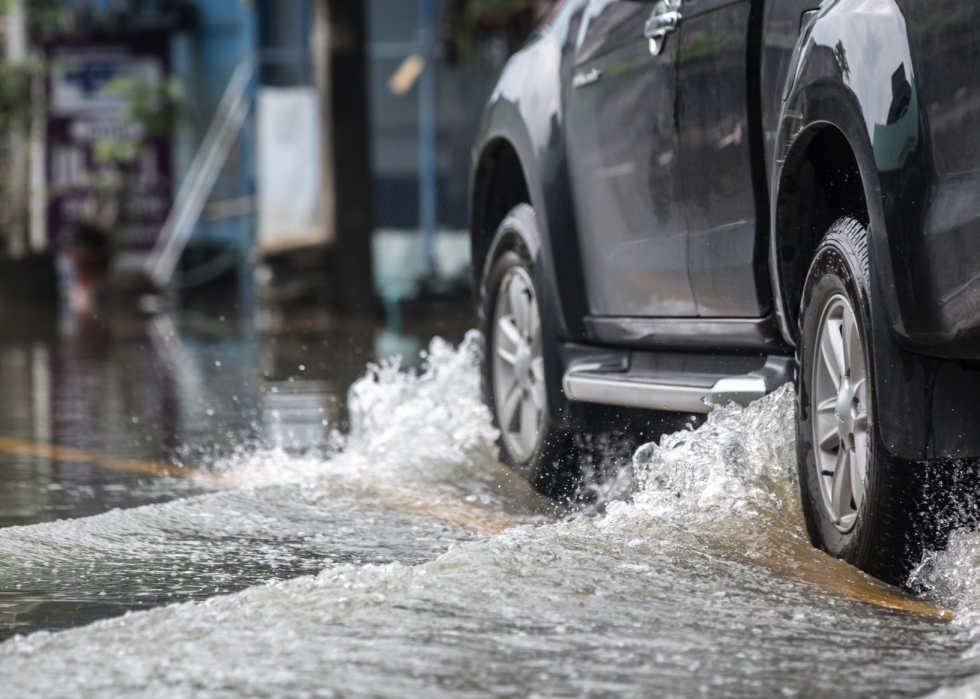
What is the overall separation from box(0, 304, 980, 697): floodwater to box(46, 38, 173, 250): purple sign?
36.7ft

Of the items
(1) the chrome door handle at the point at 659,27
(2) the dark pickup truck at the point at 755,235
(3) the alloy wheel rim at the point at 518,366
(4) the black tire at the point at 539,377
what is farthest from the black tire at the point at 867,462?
(3) the alloy wheel rim at the point at 518,366

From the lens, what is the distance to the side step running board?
135 inches

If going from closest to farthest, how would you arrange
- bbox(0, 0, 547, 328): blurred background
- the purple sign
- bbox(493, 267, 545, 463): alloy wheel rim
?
bbox(493, 267, 545, 463): alloy wheel rim < bbox(0, 0, 547, 328): blurred background < the purple sign

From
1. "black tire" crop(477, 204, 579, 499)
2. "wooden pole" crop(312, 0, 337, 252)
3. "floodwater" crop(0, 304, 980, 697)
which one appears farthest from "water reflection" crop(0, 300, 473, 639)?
"wooden pole" crop(312, 0, 337, 252)

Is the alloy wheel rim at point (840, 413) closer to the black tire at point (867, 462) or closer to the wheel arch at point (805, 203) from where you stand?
the black tire at point (867, 462)

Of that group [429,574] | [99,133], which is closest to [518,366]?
[429,574]

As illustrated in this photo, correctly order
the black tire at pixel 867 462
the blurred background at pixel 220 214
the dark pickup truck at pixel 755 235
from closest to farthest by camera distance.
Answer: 1. the dark pickup truck at pixel 755 235
2. the black tire at pixel 867 462
3. the blurred background at pixel 220 214

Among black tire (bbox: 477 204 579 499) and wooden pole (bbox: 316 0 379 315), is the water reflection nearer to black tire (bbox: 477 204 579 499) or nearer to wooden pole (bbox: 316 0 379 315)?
black tire (bbox: 477 204 579 499)

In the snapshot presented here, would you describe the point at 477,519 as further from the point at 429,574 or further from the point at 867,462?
the point at 867,462

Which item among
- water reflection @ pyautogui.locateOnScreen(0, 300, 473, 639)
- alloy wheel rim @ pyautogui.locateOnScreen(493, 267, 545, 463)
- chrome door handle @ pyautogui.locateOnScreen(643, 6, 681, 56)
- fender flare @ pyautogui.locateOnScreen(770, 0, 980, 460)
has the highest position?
chrome door handle @ pyautogui.locateOnScreen(643, 6, 681, 56)

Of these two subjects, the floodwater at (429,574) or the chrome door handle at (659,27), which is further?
the chrome door handle at (659,27)

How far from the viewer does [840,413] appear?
3037 millimetres

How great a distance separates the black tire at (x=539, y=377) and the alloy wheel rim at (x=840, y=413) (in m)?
1.14

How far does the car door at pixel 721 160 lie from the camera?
3.43 metres
